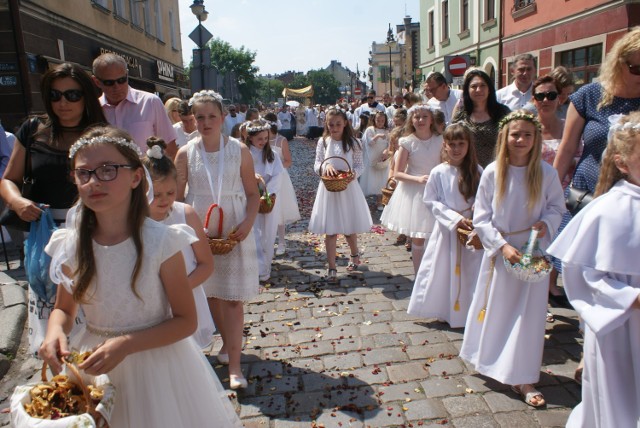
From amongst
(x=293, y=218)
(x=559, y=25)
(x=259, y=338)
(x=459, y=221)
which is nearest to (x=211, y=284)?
(x=259, y=338)

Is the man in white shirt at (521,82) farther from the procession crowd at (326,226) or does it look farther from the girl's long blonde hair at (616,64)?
the girl's long blonde hair at (616,64)

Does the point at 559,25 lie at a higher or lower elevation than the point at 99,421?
higher

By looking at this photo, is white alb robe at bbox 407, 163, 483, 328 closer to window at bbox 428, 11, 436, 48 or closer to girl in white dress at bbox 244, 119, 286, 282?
girl in white dress at bbox 244, 119, 286, 282

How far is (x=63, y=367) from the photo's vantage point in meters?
2.15

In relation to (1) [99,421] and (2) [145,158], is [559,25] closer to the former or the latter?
(2) [145,158]

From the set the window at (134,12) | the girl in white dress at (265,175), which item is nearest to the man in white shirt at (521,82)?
the girl in white dress at (265,175)

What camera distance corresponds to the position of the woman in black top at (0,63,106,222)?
11.2 ft

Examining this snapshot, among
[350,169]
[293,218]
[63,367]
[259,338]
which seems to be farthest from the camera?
[293,218]

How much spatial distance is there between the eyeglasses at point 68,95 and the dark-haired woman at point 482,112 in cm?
344

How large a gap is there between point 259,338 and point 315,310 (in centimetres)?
82

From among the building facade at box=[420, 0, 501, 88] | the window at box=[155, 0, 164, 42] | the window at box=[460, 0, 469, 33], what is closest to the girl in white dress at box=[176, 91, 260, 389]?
the building facade at box=[420, 0, 501, 88]

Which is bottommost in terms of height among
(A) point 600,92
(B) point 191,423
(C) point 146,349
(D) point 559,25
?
(B) point 191,423

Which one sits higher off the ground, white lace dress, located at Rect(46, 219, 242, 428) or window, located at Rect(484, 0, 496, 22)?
window, located at Rect(484, 0, 496, 22)

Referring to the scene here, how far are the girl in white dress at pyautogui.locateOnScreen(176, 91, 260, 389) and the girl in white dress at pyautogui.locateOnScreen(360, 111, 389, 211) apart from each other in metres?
7.10
